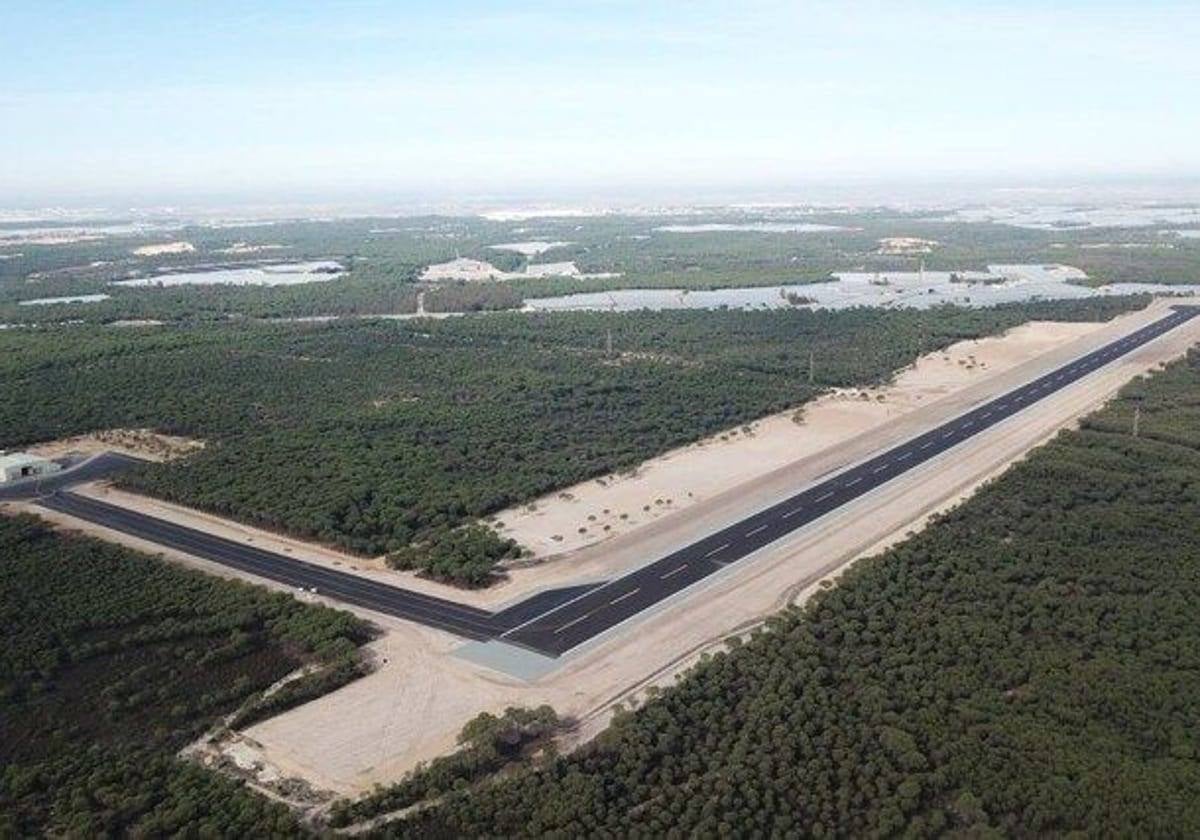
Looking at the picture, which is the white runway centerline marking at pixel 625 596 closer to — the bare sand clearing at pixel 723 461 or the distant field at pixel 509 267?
the bare sand clearing at pixel 723 461

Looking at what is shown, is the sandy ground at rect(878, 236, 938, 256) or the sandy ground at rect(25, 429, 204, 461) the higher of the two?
the sandy ground at rect(878, 236, 938, 256)

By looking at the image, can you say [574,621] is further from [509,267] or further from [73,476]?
[509,267]

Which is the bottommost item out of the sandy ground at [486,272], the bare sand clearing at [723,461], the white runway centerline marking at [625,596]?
the white runway centerline marking at [625,596]

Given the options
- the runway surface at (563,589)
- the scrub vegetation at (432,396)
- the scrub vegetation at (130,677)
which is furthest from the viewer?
the scrub vegetation at (432,396)

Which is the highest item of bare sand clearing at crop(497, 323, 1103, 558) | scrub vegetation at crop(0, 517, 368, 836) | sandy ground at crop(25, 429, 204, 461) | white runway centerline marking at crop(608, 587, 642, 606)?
sandy ground at crop(25, 429, 204, 461)

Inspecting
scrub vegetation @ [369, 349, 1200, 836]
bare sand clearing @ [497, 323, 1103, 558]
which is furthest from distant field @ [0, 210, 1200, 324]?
scrub vegetation @ [369, 349, 1200, 836]

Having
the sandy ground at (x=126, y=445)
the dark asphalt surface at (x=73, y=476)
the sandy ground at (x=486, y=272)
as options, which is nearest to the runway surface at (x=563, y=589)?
the dark asphalt surface at (x=73, y=476)

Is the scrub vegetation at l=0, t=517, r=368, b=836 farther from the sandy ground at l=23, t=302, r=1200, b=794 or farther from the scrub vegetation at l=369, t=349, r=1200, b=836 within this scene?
the scrub vegetation at l=369, t=349, r=1200, b=836
